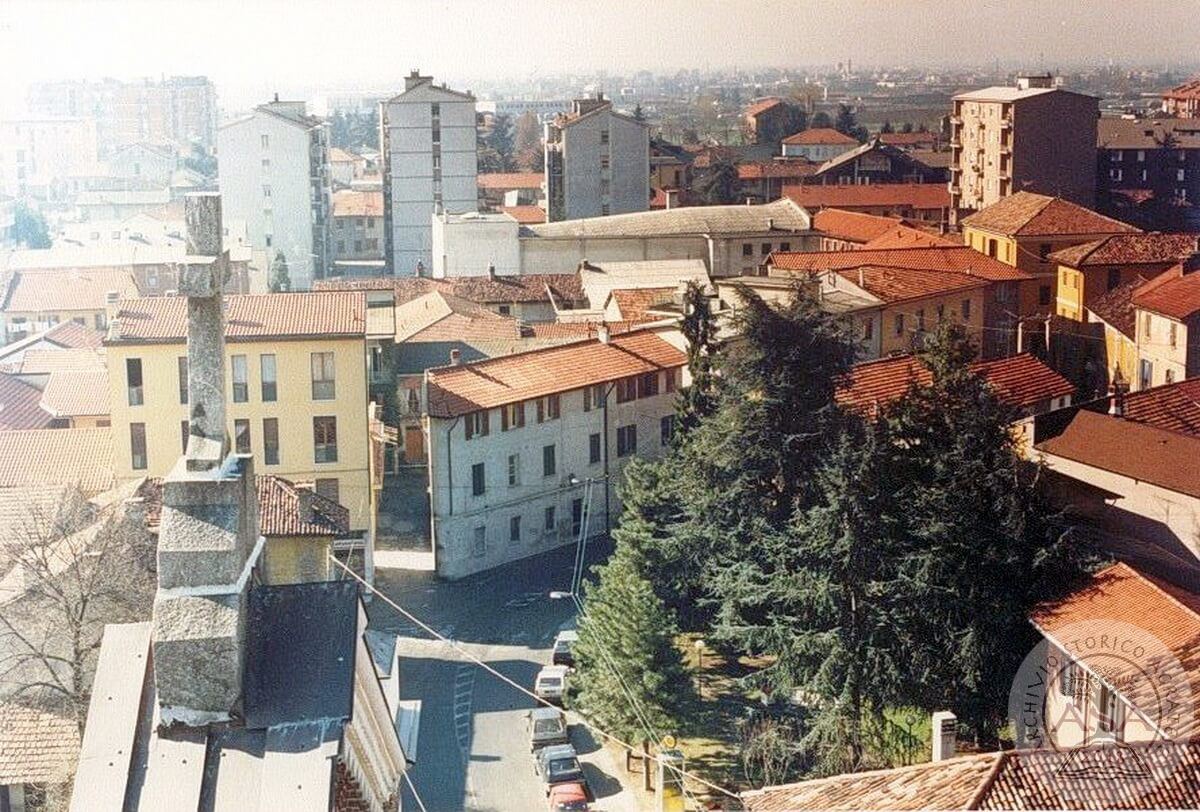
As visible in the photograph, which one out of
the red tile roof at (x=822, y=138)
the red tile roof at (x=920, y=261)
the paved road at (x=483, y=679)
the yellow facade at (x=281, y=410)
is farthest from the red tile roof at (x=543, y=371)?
the red tile roof at (x=822, y=138)

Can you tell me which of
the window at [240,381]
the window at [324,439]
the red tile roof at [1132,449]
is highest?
the window at [240,381]

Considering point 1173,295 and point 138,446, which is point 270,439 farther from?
point 1173,295

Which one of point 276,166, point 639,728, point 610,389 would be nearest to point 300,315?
point 610,389

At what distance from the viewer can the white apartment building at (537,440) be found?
25.9 feet

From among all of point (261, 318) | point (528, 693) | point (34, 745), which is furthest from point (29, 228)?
point (34, 745)

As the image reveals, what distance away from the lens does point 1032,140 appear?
15.1 meters

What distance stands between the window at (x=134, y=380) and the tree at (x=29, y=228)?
12.2 meters

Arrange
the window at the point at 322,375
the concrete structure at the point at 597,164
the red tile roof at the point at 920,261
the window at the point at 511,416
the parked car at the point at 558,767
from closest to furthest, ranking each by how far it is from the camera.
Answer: the parked car at the point at 558,767 → the window at the point at 322,375 → the window at the point at 511,416 → the red tile roof at the point at 920,261 → the concrete structure at the point at 597,164

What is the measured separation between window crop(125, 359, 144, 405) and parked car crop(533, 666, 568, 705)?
2666 mm

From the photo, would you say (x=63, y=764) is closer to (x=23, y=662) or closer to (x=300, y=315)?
(x=23, y=662)

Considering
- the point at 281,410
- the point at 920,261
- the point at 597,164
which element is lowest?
the point at 281,410

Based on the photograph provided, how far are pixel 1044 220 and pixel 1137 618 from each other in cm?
804

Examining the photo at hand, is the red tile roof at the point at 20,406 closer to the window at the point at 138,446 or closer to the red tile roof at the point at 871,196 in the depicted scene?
the window at the point at 138,446

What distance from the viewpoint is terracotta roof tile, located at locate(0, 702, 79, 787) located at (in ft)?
12.5
